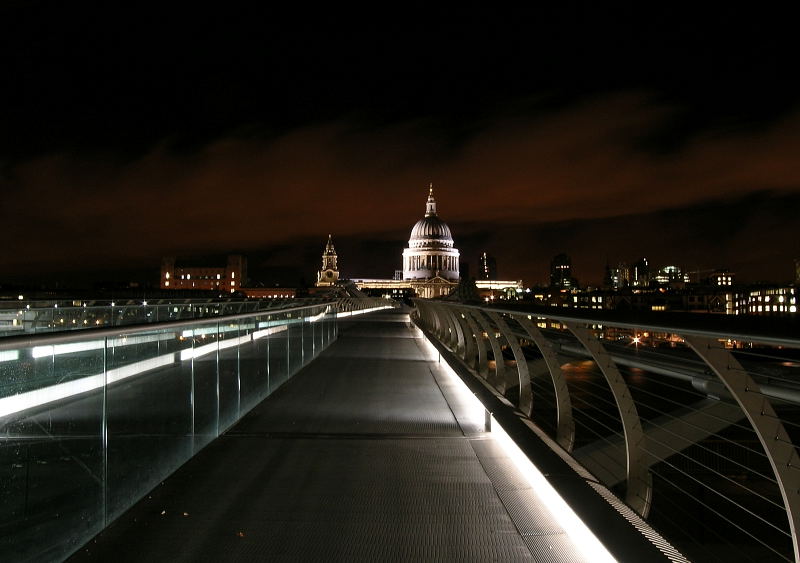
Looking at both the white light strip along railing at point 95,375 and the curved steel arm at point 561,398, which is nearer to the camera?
the white light strip along railing at point 95,375

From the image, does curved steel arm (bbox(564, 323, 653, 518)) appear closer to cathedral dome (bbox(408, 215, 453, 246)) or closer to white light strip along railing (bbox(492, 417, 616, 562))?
white light strip along railing (bbox(492, 417, 616, 562))

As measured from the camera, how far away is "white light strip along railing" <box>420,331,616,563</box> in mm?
3738

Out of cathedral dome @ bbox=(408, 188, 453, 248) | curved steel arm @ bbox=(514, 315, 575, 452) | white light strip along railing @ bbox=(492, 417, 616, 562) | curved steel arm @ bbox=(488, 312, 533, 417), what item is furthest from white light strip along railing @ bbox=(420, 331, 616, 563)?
cathedral dome @ bbox=(408, 188, 453, 248)

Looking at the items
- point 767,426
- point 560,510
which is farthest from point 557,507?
point 767,426

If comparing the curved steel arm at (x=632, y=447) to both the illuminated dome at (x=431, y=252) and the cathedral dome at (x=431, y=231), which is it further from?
the cathedral dome at (x=431, y=231)

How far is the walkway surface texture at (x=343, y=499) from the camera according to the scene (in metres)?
3.89

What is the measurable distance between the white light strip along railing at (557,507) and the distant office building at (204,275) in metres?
188

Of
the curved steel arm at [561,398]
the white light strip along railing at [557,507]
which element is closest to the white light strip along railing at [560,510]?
the white light strip along railing at [557,507]

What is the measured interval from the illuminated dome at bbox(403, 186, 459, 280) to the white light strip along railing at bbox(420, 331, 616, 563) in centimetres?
17889

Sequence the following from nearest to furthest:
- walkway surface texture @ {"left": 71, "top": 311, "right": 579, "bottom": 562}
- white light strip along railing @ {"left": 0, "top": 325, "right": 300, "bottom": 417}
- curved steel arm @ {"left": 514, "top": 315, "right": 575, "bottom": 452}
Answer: white light strip along railing @ {"left": 0, "top": 325, "right": 300, "bottom": 417}
walkway surface texture @ {"left": 71, "top": 311, "right": 579, "bottom": 562}
curved steel arm @ {"left": 514, "top": 315, "right": 575, "bottom": 452}

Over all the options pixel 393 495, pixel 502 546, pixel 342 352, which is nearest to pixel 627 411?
pixel 502 546

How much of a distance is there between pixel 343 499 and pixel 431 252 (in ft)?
604

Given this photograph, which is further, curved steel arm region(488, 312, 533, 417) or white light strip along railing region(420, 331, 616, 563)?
curved steel arm region(488, 312, 533, 417)

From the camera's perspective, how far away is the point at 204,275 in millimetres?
190375
